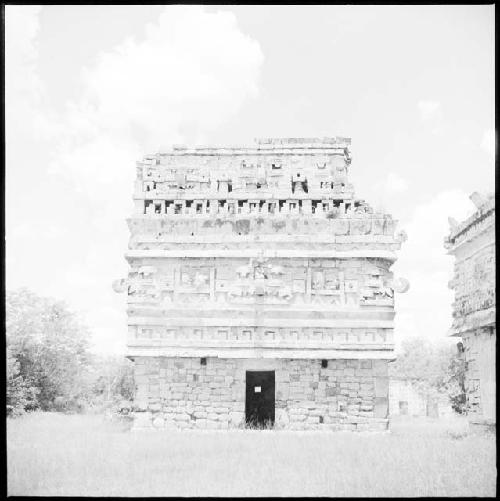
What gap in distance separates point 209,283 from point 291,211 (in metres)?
2.52

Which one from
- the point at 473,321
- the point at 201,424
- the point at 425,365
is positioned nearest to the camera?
the point at 473,321

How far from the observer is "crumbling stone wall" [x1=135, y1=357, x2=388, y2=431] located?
15719mm

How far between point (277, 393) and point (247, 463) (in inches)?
127

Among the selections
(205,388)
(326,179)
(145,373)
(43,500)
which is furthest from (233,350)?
(43,500)

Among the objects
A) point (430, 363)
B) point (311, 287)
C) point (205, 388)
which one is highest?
point (311, 287)

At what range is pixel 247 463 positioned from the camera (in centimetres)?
1277

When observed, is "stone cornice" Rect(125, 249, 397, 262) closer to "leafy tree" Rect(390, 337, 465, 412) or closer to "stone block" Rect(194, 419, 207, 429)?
"stone block" Rect(194, 419, 207, 429)

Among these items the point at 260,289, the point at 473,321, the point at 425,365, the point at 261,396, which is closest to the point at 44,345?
the point at 261,396

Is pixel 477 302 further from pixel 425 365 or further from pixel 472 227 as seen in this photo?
pixel 425 365

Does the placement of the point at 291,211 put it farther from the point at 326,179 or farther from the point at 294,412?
the point at 294,412

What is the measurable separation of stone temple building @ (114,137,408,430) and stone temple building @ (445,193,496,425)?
158 cm

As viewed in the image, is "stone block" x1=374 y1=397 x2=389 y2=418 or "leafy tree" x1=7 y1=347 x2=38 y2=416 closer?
"stone block" x1=374 y1=397 x2=389 y2=418

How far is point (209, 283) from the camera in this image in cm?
1641

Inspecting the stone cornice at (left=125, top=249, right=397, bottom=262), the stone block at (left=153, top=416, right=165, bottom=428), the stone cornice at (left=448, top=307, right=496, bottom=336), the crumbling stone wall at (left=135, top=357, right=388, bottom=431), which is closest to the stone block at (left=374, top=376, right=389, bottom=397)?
the crumbling stone wall at (left=135, top=357, right=388, bottom=431)
